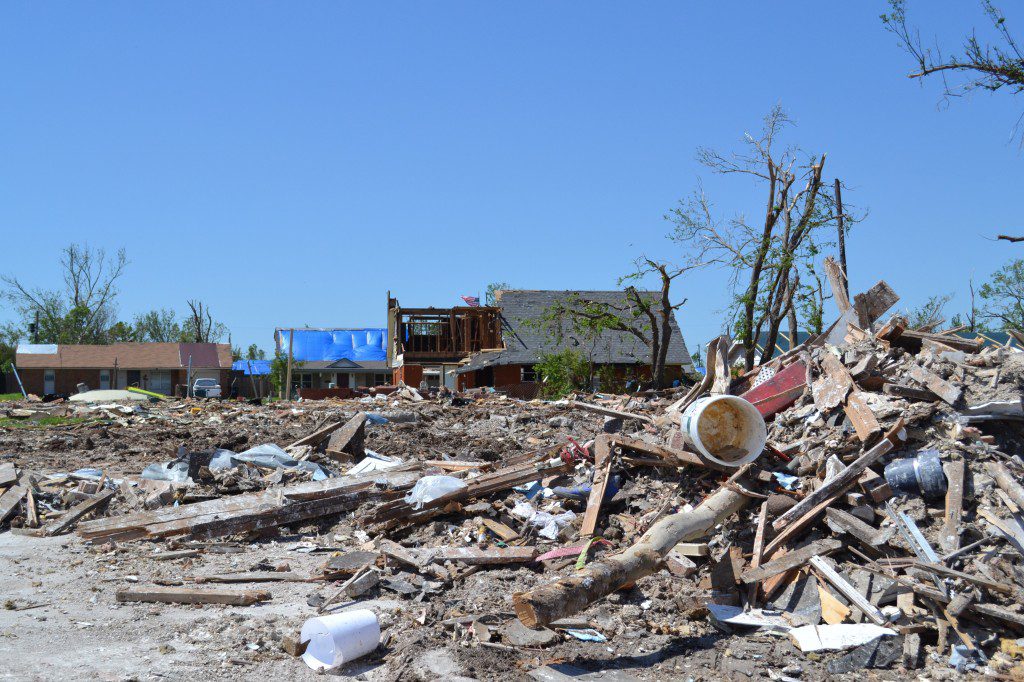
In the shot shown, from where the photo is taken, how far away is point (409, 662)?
5.32 metres

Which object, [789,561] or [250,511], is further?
[250,511]

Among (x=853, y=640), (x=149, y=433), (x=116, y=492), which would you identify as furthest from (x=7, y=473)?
(x=853, y=640)

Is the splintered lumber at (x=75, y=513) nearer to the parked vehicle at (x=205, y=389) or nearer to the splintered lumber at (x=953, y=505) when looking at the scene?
the splintered lumber at (x=953, y=505)

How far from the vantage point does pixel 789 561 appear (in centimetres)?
623

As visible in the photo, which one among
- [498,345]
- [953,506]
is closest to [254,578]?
[953,506]

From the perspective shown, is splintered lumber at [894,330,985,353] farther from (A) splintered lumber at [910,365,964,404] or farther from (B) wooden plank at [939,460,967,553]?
(B) wooden plank at [939,460,967,553]

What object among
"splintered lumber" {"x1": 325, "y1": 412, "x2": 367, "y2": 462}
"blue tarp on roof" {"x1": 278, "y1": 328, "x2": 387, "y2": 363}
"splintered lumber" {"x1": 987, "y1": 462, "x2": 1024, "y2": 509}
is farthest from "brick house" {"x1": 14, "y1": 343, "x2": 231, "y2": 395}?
"splintered lumber" {"x1": 987, "y1": 462, "x2": 1024, "y2": 509}

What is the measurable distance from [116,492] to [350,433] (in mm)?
3633

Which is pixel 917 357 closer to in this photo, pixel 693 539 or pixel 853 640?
pixel 693 539

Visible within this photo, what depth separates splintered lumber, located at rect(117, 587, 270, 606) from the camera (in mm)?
6488

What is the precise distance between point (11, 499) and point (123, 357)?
138ft

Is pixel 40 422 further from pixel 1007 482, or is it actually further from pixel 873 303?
pixel 1007 482

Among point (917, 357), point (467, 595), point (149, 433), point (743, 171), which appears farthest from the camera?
point (743, 171)

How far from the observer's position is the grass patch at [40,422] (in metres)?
19.5
